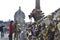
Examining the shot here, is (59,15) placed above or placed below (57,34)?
above

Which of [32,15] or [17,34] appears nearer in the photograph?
[32,15]

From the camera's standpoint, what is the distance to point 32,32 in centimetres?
878

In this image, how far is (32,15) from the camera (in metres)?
9.26

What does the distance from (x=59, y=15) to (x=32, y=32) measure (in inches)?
106

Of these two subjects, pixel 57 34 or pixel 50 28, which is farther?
pixel 50 28

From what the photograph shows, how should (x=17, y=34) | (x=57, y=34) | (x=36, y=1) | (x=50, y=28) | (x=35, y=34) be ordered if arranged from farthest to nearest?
(x=17, y=34) < (x=36, y=1) < (x=35, y=34) < (x=50, y=28) < (x=57, y=34)

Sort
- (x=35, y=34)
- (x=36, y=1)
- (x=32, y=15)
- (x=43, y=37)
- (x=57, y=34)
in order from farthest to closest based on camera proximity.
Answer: (x=36, y=1) → (x=32, y=15) → (x=35, y=34) → (x=43, y=37) → (x=57, y=34)

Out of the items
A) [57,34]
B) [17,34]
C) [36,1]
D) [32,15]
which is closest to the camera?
[57,34]

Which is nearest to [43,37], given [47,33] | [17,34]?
[47,33]

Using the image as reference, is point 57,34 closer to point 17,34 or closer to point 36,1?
point 36,1

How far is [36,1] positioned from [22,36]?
1.40 meters

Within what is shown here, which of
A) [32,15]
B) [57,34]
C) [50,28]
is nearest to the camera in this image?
[57,34]

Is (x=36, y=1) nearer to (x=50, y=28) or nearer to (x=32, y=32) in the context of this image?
(x=32, y=32)

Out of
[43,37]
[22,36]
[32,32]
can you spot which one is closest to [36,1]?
[22,36]
